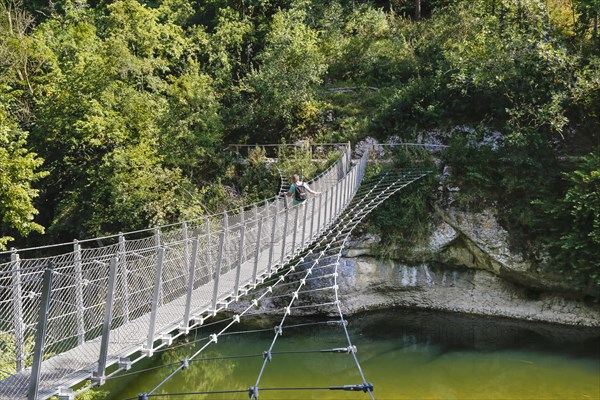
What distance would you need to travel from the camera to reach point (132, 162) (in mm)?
12477

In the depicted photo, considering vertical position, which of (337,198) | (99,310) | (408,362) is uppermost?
(337,198)

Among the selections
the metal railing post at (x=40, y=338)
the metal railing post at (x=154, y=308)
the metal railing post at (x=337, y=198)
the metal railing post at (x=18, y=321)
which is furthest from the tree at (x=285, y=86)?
the metal railing post at (x=40, y=338)

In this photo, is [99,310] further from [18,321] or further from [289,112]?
[289,112]

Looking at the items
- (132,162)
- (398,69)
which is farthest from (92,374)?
(398,69)

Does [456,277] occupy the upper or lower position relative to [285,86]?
lower

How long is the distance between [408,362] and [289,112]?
708 cm

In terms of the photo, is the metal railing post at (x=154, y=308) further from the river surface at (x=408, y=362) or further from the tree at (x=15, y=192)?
the tree at (x=15, y=192)

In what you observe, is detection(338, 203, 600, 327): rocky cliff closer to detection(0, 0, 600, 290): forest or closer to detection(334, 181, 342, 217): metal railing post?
detection(0, 0, 600, 290): forest

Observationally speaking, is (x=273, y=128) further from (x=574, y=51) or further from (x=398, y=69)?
(x=574, y=51)

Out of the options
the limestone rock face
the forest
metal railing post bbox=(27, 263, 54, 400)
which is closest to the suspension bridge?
metal railing post bbox=(27, 263, 54, 400)

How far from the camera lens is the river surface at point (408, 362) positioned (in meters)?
9.37

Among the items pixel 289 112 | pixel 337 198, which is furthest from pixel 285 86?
pixel 337 198

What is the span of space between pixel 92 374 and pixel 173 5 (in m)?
16.7

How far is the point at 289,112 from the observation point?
14.8 m
